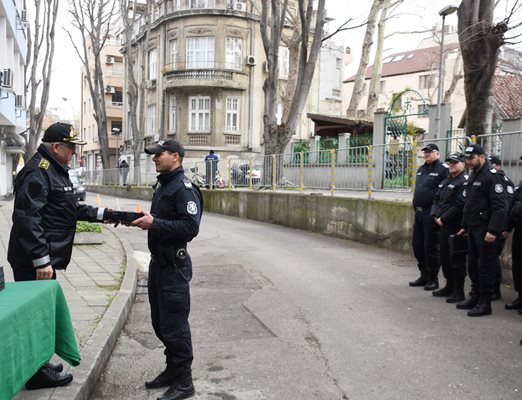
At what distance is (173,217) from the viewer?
12.6 ft

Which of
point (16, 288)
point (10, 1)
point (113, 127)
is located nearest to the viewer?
point (16, 288)

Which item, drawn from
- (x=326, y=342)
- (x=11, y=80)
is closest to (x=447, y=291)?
(x=326, y=342)

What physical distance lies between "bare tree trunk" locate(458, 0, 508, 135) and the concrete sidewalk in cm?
733

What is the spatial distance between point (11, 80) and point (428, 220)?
593 inches

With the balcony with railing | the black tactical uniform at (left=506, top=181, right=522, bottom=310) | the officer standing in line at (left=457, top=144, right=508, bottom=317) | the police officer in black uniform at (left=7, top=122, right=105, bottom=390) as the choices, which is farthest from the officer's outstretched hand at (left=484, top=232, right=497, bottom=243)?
the balcony with railing

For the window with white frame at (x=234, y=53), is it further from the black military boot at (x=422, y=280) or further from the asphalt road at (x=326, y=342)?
the black military boot at (x=422, y=280)

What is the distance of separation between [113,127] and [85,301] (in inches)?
1949

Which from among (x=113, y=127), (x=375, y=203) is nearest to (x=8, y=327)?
(x=375, y=203)

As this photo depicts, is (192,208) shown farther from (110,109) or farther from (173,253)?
(110,109)

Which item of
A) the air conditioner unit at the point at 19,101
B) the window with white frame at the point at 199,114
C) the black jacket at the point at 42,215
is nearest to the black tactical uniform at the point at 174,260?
the black jacket at the point at 42,215

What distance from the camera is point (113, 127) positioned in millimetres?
52750

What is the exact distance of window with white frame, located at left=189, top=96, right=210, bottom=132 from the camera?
116 feet

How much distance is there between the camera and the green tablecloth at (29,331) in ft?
9.30

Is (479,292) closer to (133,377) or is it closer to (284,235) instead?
(133,377)
